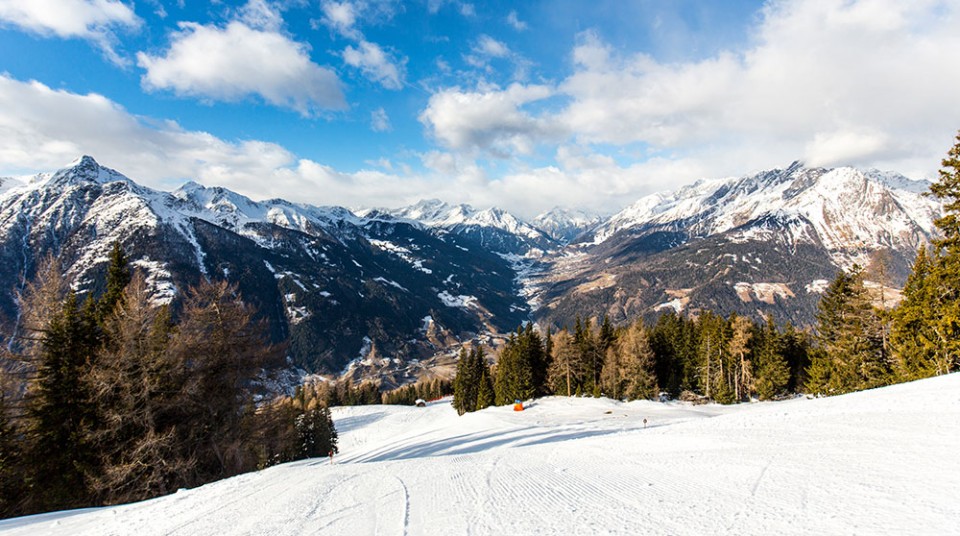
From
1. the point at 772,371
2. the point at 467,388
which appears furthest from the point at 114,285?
the point at 772,371

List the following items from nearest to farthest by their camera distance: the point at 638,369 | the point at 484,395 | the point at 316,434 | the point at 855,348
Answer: the point at 855,348 < the point at 316,434 < the point at 638,369 < the point at 484,395

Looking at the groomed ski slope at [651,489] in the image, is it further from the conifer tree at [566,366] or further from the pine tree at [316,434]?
the conifer tree at [566,366]

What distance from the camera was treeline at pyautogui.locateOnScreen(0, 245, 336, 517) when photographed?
18.5 meters

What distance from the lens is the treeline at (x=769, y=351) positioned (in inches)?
950

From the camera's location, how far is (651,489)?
9383mm

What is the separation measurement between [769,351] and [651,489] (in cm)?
5129

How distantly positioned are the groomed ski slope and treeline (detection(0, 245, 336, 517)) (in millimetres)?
7551

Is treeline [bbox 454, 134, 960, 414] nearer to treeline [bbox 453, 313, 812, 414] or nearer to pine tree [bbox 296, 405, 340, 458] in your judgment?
treeline [bbox 453, 313, 812, 414]

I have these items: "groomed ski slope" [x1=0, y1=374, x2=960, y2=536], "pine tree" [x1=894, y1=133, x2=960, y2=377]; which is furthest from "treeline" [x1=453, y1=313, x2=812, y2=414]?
"groomed ski slope" [x1=0, y1=374, x2=960, y2=536]

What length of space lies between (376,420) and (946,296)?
73317 millimetres

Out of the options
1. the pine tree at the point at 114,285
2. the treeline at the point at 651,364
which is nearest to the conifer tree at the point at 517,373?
the treeline at the point at 651,364

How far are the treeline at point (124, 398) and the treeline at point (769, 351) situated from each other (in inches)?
1503

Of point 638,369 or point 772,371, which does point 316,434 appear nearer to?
point 638,369

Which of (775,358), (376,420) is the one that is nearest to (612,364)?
(775,358)
